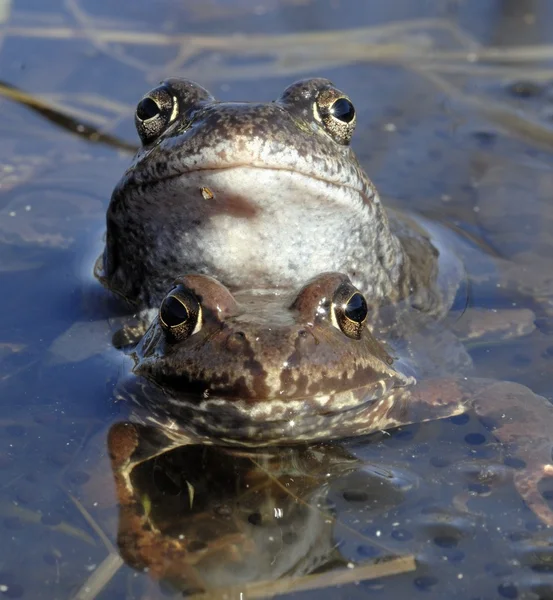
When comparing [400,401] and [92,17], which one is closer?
[400,401]

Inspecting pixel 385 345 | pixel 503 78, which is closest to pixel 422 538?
pixel 385 345

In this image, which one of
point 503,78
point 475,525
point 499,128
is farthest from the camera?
point 503,78

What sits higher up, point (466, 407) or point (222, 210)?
point (222, 210)

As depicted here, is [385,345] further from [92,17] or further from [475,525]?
[92,17]

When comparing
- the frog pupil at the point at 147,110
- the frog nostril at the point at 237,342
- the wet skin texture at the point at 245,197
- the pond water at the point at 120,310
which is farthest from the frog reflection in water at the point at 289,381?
the frog pupil at the point at 147,110

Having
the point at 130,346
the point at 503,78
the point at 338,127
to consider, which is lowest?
the point at 130,346

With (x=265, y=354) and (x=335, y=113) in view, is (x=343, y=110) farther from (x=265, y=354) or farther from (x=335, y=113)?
(x=265, y=354)

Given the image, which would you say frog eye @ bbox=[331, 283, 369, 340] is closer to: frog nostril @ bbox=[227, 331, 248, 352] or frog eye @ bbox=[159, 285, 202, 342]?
frog nostril @ bbox=[227, 331, 248, 352]

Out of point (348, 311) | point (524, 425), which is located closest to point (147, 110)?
point (348, 311)
